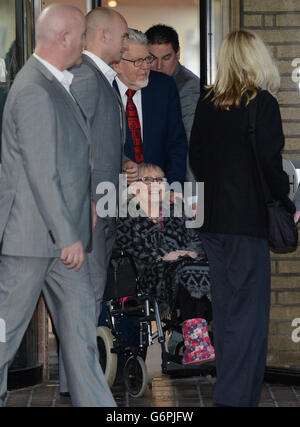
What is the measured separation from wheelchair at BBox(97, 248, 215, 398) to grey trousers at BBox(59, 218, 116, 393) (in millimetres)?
307

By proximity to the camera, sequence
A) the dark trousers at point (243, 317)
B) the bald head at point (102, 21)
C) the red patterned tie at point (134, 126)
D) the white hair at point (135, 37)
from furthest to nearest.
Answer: the red patterned tie at point (134, 126)
the white hair at point (135, 37)
the bald head at point (102, 21)
the dark trousers at point (243, 317)

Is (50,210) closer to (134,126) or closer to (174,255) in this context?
(174,255)

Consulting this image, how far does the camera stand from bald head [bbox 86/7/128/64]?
5117 mm

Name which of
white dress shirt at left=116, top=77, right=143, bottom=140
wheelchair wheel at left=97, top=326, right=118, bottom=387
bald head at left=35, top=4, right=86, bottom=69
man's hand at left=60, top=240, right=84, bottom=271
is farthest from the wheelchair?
bald head at left=35, top=4, right=86, bottom=69

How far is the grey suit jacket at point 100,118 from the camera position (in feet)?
16.3

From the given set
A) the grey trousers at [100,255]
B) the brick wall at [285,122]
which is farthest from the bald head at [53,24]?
the brick wall at [285,122]

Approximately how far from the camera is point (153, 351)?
756 cm

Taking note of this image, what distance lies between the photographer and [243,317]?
4816mm

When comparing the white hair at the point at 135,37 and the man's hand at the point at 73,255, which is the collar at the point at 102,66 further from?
the man's hand at the point at 73,255

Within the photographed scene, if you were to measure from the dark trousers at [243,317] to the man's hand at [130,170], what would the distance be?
2.31 feet

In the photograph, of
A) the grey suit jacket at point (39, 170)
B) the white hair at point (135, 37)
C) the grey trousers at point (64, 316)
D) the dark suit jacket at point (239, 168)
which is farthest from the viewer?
the white hair at point (135, 37)
